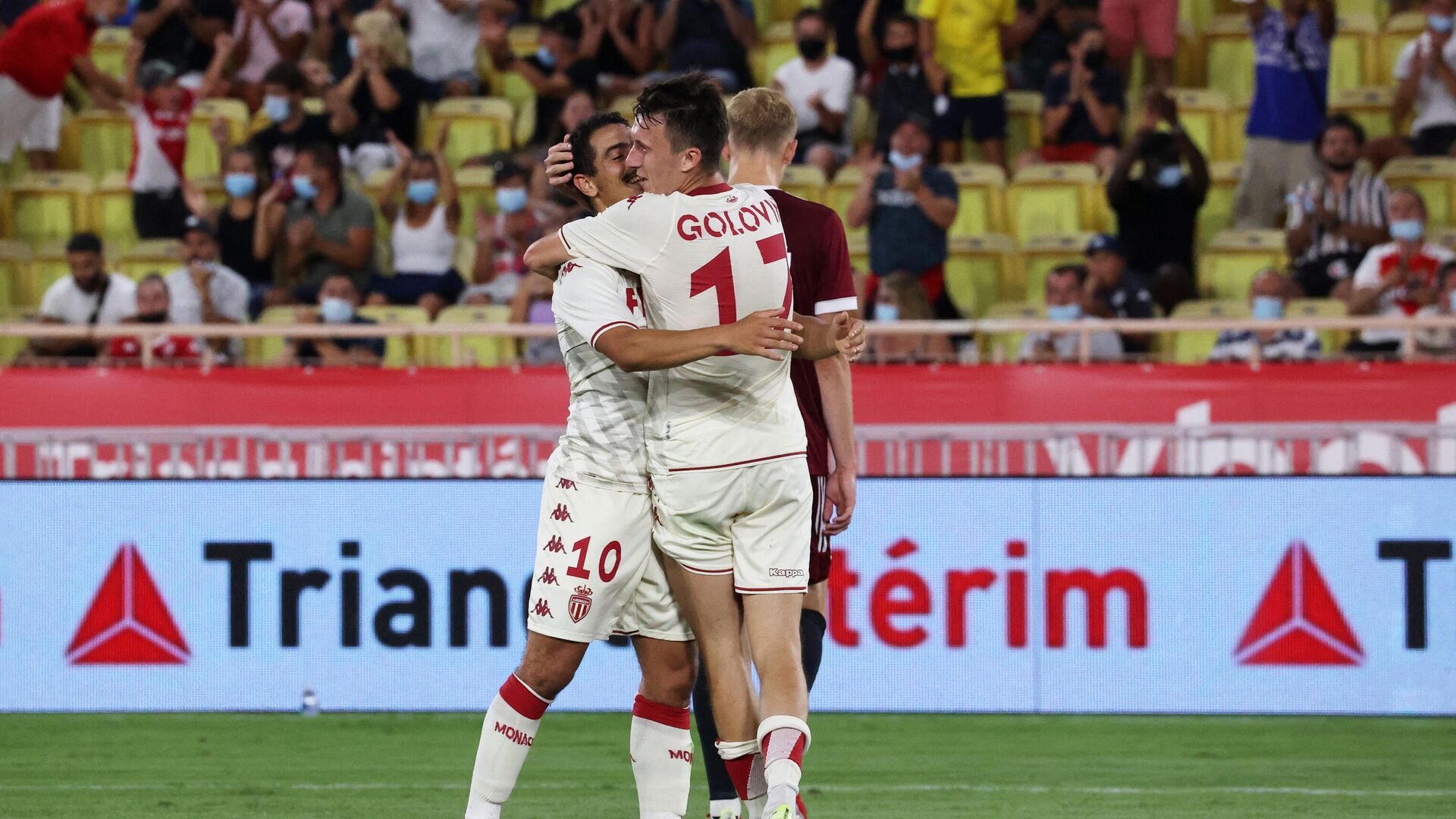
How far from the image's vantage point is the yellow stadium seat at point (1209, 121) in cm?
1452

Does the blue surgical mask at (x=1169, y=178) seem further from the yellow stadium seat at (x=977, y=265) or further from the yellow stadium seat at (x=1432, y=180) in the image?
the yellow stadium seat at (x=1432, y=180)

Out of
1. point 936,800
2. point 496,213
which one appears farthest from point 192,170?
point 936,800

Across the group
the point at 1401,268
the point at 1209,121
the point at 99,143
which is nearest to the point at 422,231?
the point at 99,143

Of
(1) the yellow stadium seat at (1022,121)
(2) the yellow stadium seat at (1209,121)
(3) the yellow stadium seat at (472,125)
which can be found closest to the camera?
(2) the yellow stadium seat at (1209,121)

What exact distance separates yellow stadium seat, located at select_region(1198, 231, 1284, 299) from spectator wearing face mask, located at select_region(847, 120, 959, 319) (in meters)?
1.87

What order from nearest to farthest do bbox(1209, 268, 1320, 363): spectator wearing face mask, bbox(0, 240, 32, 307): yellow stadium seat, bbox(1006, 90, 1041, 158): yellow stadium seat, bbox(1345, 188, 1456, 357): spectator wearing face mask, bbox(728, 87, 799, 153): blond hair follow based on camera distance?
bbox(728, 87, 799, 153): blond hair → bbox(1209, 268, 1320, 363): spectator wearing face mask → bbox(1345, 188, 1456, 357): spectator wearing face mask → bbox(0, 240, 32, 307): yellow stadium seat → bbox(1006, 90, 1041, 158): yellow stadium seat

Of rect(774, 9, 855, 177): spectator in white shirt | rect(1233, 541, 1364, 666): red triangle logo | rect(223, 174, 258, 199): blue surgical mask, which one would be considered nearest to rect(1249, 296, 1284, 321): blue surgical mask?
rect(774, 9, 855, 177): spectator in white shirt

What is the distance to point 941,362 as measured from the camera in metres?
11.6

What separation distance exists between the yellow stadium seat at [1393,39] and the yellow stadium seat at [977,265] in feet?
11.4

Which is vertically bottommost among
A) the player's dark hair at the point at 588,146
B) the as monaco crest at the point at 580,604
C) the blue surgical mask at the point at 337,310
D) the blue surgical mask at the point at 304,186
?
the as monaco crest at the point at 580,604

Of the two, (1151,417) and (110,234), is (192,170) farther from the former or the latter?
(1151,417)

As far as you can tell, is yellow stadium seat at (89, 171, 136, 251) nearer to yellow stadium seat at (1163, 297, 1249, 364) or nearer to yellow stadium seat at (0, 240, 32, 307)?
yellow stadium seat at (0, 240, 32, 307)

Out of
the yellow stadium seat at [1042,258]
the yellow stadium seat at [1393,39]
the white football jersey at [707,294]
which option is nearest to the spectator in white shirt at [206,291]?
the yellow stadium seat at [1042,258]

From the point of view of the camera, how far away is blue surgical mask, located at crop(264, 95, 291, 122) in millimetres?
14625
